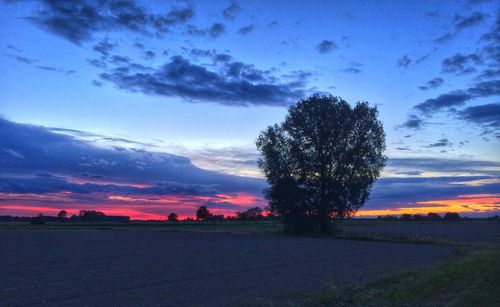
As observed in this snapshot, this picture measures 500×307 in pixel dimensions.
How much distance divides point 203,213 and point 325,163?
11944 centimetres

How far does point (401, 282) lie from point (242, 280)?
617 cm

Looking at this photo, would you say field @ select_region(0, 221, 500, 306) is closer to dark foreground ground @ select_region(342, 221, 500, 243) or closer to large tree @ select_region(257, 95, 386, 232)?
large tree @ select_region(257, 95, 386, 232)

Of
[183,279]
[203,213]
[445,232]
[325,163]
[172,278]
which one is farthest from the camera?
[203,213]

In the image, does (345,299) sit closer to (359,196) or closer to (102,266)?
(102,266)

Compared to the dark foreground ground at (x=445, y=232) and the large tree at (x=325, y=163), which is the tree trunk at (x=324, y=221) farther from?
the dark foreground ground at (x=445, y=232)

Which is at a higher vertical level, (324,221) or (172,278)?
(324,221)

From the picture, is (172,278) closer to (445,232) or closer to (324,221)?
(324,221)

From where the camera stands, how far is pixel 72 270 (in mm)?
22531

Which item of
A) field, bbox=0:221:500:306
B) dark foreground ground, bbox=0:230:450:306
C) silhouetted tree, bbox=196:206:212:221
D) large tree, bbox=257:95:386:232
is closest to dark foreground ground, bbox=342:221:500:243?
large tree, bbox=257:95:386:232

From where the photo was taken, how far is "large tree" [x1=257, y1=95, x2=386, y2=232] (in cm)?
6147

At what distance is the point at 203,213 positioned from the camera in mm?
176750

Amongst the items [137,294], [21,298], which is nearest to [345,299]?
[137,294]

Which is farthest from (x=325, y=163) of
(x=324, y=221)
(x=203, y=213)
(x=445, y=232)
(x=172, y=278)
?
(x=203, y=213)

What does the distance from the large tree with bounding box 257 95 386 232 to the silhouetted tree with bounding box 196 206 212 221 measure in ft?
378
